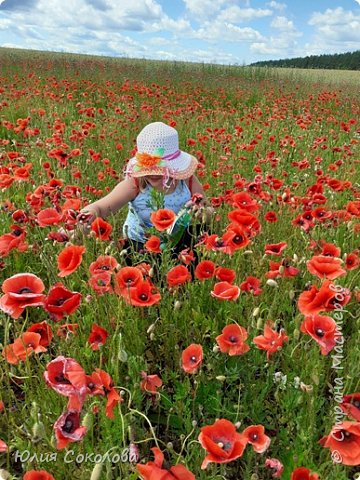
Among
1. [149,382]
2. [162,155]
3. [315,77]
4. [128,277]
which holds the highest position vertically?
[315,77]

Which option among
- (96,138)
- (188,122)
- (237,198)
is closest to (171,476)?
(237,198)

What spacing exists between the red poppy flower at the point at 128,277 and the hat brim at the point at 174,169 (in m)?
1.36

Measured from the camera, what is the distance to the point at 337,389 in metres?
1.75

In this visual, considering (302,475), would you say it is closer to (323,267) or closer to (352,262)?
(323,267)

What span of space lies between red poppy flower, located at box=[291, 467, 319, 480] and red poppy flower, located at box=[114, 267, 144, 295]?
0.79 metres

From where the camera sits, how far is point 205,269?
1.97 m

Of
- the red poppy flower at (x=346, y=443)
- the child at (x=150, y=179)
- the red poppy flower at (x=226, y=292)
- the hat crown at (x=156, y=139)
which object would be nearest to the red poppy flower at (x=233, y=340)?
the red poppy flower at (x=226, y=292)

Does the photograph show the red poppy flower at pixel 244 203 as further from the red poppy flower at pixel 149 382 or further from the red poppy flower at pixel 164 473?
the red poppy flower at pixel 164 473

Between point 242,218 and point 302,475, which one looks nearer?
point 302,475

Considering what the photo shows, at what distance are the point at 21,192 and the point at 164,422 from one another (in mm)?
2549

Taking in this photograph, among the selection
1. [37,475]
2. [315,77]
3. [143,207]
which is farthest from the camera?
[315,77]

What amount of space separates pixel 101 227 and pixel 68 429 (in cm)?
100

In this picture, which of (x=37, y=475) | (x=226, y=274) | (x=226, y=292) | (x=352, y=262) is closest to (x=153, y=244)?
(x=226, y=274)

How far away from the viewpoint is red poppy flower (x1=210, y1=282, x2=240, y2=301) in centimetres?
166
